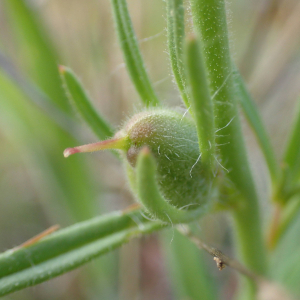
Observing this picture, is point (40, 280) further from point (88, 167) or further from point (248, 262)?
point (88, 167)

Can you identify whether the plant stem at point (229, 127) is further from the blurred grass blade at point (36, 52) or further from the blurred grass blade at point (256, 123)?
the blurred grass blade at point (36, 52)

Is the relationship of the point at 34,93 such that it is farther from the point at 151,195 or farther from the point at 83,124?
the point at 151,195

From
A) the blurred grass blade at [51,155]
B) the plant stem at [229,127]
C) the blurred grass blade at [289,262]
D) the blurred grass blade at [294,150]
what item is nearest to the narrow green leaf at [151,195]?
the plant stem at [229,127]

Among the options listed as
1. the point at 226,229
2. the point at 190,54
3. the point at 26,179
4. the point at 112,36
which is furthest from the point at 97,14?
the point at 190,54

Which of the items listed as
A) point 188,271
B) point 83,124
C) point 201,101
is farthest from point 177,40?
point 83,124

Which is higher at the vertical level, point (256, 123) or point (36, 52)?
point (36, 52)

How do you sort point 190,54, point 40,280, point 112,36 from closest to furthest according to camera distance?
1. point 190,54
2. point 40,280
3. point 112,36
